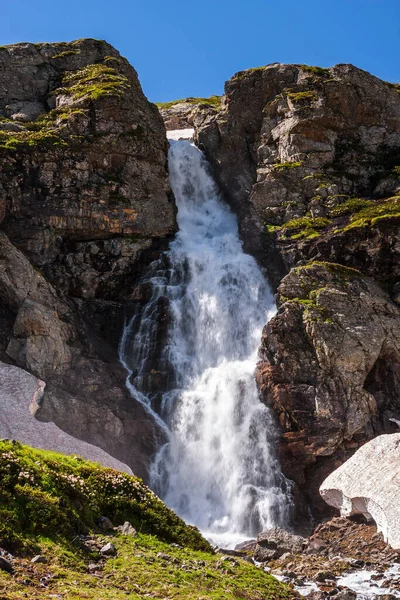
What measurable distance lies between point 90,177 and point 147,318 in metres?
12.7

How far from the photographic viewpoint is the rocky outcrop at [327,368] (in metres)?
32.0

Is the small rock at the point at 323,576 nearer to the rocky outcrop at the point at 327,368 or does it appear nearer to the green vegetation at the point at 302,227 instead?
the rocky outcrop at the point at 327,368

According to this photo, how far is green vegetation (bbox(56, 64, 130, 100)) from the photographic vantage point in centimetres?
4922

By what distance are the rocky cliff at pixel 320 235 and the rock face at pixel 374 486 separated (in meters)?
6.46

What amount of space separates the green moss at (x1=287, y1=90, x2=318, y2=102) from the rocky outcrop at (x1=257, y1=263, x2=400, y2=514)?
20.5 meters

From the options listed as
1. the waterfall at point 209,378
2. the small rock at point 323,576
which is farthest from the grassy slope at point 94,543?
the waterfall at point 209,378

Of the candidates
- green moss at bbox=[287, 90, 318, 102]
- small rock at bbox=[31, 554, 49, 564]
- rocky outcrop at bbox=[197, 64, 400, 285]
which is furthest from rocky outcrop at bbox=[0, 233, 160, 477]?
green moss at bbox=[287, 90, 318, 102]

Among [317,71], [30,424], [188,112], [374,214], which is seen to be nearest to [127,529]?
[30,424]

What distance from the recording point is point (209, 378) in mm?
36844

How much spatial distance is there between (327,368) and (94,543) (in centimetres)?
2318

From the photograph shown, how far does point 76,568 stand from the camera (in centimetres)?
1202

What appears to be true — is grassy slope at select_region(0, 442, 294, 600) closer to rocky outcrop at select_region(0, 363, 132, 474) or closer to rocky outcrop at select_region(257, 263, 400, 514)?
rocky outcrop at select_region(0, 363, 132, 474)

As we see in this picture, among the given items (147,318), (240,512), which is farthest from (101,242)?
A: (240,512)

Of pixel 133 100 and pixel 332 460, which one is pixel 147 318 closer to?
pixel 332 460
